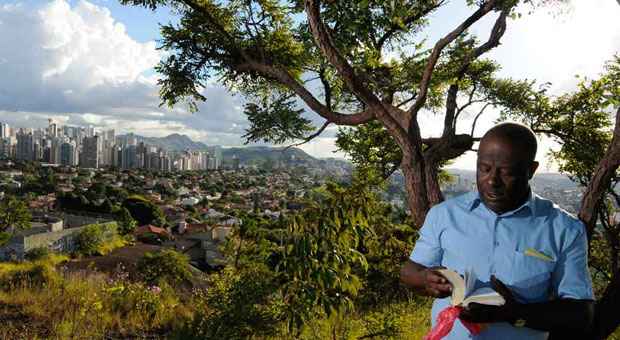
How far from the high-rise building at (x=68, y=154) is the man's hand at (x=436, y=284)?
14792 cm

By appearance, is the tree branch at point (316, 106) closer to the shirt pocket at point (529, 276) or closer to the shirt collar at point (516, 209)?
the shirt collar at point (516, 209)

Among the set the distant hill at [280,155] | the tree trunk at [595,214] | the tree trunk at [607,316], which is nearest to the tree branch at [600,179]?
the tree trunk at [595,214]

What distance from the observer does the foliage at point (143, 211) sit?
6009 cm

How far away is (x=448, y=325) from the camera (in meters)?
1.26

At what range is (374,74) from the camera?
19.9 feet

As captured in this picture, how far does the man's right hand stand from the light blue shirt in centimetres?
9

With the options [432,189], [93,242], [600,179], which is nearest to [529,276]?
[600,179]

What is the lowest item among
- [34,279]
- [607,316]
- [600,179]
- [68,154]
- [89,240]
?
[89,240]

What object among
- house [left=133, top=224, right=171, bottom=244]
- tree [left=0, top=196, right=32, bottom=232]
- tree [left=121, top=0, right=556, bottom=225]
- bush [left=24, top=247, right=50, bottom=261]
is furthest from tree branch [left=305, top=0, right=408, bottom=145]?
house [left=133, top=224, right=171, bottom=244]

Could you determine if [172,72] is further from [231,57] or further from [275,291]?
[275,291]

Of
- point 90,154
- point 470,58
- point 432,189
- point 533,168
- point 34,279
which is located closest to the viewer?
point 533,168

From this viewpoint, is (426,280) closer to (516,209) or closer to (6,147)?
(516,209)

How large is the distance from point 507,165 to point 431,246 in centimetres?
37

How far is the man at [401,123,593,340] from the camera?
1292 millimetres
